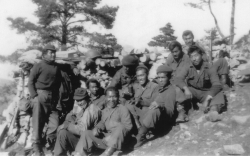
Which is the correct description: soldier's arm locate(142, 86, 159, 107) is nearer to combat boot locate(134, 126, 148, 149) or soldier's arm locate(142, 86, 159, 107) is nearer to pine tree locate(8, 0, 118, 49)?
combat boot locate(134, 126, 148, 149)

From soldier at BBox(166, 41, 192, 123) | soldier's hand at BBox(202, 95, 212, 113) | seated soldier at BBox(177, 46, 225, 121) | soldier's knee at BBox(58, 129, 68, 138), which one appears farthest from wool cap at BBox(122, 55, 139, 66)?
soldier's knee at BBox(58, 129, 68, 138)

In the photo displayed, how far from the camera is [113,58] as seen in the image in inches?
277

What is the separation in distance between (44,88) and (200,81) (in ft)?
11.2

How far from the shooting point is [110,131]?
4.93 m

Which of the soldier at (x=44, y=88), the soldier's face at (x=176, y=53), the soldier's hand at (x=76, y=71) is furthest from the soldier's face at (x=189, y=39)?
the soldier at (x=44, y=88)

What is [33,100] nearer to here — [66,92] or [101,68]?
[66,92]

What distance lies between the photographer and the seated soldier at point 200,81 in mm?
5160

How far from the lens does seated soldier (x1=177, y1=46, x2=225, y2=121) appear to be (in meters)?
5.16

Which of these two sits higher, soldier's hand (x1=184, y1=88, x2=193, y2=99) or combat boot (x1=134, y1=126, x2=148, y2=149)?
soldier's hand (x1=184, y1=88, x2=193, y2=99)

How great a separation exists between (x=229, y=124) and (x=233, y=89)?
1.41 meters

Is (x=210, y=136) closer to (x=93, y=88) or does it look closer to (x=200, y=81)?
(x=200, y=81)

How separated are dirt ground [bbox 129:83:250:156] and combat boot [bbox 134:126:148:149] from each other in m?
0.08

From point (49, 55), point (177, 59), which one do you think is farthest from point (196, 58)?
point (49, 55)

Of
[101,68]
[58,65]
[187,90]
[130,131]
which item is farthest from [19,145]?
[187,90]
